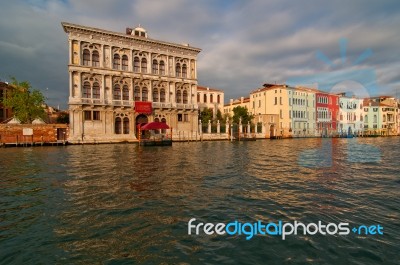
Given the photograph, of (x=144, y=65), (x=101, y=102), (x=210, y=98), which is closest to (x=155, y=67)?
(x=144, y=65)

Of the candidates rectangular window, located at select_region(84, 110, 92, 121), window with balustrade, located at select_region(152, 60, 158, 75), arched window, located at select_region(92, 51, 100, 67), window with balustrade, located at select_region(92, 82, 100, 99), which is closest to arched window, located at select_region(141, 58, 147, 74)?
window with balustrade, located at select_region(152, 60, 158, 75)

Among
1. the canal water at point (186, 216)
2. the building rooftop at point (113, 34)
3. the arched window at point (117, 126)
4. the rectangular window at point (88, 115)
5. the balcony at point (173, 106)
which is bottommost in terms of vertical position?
the canal water at point (186, 216)

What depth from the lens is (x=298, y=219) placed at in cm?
529

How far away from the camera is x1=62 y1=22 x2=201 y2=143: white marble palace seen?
1309 inches

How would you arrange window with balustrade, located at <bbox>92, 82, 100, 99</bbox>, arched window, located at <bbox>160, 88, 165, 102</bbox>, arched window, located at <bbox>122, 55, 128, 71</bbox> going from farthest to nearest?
arched window, located at <bbox>160, 88, 165, 102</bbox> → arched window, located at <bbox>122, 55, 128, 71</bbox> → window with balustrade, located at <bbox>92, 82, 100, 99</bbox>

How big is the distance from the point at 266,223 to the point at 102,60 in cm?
3555

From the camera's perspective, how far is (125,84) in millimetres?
36906

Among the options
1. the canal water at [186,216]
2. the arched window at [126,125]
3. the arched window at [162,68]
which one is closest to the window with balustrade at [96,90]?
the arched window at [126,125]

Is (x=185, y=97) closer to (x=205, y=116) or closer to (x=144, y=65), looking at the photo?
(x=205, y=116)

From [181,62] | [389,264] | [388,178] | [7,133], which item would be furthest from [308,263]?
[181,62]

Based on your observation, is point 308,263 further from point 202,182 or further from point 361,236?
point 202,182

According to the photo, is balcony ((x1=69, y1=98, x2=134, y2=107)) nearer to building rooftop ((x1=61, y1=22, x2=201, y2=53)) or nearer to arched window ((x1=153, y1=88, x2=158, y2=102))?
arched window ((x1=153, y1=88, x2=158, y2=102))

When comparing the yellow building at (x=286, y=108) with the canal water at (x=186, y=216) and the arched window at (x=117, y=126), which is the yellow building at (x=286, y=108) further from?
the canal water at (x=186, y=216)

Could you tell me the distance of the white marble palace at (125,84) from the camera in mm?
33250
